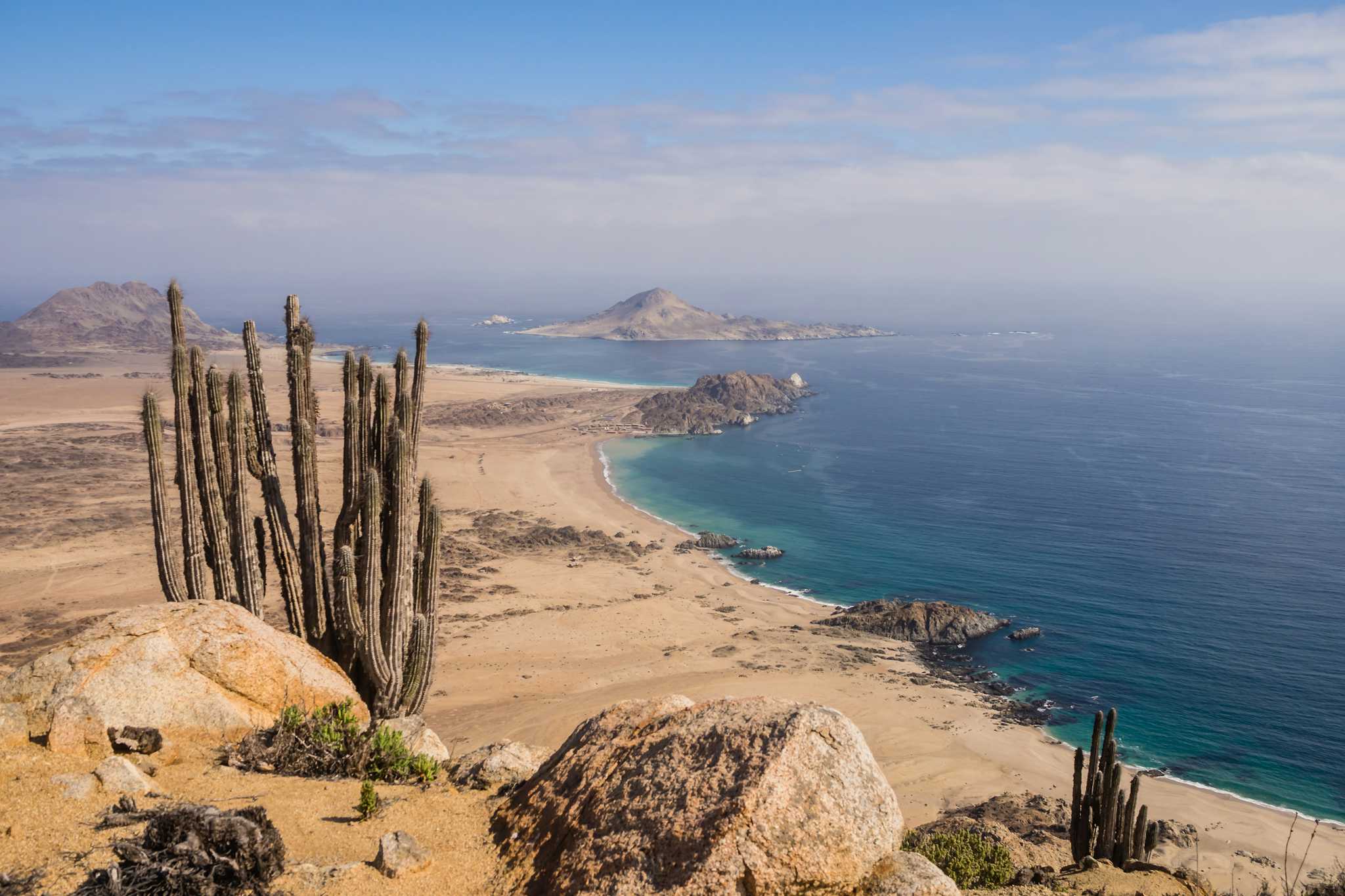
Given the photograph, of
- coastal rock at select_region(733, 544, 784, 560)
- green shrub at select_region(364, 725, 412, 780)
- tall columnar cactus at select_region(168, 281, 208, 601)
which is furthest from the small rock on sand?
coastal rock at select_region(733, 544, 784, 560)

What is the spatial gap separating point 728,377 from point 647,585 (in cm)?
6330

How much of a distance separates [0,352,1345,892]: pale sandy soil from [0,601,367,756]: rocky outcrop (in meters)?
1.45

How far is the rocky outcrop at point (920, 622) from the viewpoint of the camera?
41.8m

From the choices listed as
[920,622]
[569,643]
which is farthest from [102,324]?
[920,622]

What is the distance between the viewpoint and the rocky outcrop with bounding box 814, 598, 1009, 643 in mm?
41750

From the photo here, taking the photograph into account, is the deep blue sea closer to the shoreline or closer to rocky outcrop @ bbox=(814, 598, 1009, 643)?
the shoreline

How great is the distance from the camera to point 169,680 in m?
12.5

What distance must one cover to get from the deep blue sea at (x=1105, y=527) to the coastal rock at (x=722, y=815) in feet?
98.0

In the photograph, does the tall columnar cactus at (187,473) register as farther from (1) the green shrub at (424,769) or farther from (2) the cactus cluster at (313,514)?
(1) the green shrub at (424,769)

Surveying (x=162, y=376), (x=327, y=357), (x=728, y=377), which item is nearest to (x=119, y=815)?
(x=728, y=377)

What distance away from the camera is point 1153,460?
3046 inches

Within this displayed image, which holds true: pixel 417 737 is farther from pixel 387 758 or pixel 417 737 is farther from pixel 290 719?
pixel 290 719

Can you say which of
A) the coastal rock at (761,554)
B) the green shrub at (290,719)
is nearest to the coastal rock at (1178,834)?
the green shrub at (290,719)

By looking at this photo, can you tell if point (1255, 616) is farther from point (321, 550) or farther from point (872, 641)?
point (321, 550)
